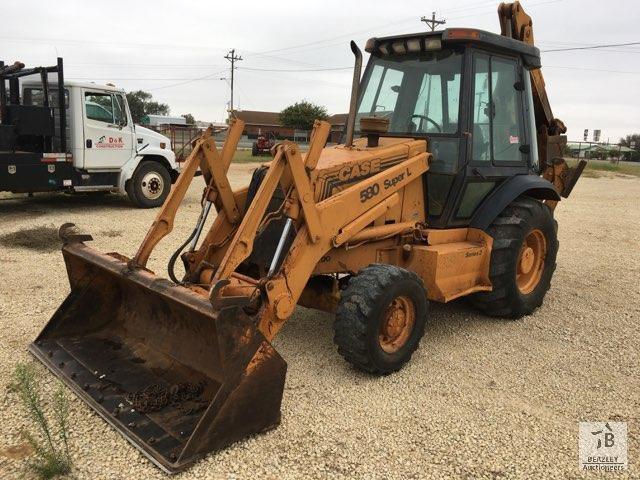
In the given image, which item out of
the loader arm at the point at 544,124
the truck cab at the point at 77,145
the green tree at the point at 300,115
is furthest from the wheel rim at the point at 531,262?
the green tree at the point at 300,115

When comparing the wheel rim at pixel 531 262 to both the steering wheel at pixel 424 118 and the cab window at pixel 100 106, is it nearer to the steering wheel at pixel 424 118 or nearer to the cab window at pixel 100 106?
the steering wheel at pixel 424 118

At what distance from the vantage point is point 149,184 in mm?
11445

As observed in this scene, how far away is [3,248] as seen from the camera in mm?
7617

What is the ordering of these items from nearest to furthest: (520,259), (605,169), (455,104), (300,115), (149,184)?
(455,104) → (520,259) → (149,184) → (605,169) → (300,115)

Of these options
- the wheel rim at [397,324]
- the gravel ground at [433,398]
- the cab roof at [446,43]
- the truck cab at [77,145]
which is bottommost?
the gravel ground at [433,398]

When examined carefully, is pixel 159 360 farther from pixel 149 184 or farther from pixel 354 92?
pixel 149 184

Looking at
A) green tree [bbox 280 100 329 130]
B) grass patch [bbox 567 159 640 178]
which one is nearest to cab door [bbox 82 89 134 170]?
grass patch [bbox 567 159 640 178]

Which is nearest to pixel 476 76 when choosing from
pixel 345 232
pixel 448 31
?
pixel 448 31

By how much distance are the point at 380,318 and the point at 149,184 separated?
8.64m

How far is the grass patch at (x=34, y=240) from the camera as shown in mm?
7759

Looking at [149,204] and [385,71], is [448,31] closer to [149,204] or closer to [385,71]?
[385,71]

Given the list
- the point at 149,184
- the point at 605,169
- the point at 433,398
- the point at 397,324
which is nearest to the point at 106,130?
the point at 149,184

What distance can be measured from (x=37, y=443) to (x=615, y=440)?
3.34 meters

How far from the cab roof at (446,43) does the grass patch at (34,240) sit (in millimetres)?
5165
